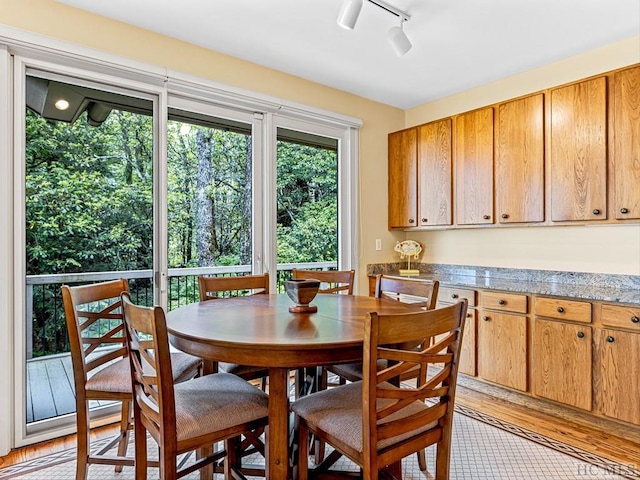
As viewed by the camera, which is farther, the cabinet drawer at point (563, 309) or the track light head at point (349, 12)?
the cabinet drawer at point (563, 309)

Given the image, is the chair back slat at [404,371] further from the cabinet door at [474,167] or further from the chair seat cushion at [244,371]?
the cabinet door at [474,167]

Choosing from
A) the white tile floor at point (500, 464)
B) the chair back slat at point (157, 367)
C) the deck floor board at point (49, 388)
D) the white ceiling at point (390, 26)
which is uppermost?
the white ceiling at point (390, 26)

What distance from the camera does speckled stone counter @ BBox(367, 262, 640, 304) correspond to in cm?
261

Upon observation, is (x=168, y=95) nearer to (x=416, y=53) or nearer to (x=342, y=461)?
(x=416, y=53)

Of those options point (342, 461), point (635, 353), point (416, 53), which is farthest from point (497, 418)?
point (416, 53)

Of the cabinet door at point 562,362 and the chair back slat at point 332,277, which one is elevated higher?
the chair back slat at point 332,277

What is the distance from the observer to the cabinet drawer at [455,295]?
311 cm

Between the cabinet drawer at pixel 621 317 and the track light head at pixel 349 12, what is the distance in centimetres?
222

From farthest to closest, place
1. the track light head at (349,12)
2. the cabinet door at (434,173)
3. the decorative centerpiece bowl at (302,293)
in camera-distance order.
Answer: the cabinet door at (434,173), the track light head at (349,12), the decorative centerpiece bowl at (302,293)

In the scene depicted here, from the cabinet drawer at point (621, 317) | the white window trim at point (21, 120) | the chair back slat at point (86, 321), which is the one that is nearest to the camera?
the chair back slat at point (86, 321)

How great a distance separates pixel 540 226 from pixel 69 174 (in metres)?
3.27

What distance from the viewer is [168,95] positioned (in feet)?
9.23

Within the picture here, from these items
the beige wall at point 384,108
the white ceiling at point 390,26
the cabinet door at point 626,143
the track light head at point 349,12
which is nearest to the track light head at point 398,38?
the white ceiling at point 390,26

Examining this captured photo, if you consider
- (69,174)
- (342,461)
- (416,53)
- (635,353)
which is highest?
(416,53)
